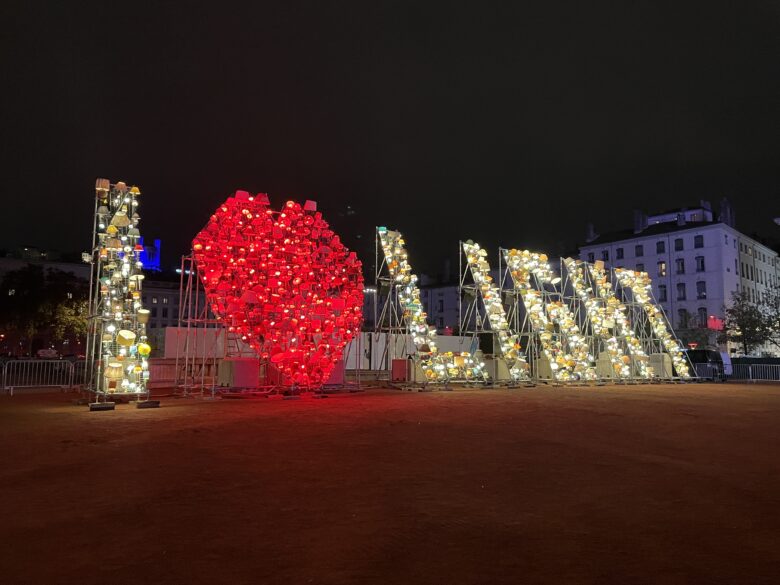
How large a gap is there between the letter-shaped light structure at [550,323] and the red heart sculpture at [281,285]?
8.96m

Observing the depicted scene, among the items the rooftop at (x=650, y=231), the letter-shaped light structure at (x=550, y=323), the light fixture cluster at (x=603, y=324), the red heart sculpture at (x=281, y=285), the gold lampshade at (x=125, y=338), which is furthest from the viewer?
the rooftop at (x=650, y=231)

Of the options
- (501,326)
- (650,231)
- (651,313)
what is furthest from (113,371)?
(650,231)

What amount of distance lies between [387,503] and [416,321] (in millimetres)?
15949

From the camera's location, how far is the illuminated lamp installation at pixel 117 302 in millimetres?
15195

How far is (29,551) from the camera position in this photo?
4.25m

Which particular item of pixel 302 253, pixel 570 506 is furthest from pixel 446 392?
pixel 570 506

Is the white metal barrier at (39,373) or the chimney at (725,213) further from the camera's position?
the chimney at (725,213)

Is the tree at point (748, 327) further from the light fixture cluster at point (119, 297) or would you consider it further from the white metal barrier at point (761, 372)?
the light fixture cluster at point (119, 297)

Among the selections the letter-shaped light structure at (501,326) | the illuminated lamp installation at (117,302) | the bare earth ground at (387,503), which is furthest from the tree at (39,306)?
the bare earth ground at (387,503)

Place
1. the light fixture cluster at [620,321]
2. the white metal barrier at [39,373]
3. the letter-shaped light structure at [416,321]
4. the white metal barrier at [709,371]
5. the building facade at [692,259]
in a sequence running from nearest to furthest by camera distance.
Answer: the white metal barrier at [39,373] → the letter-shaped light structure at [416,321] → the light fixture cluster at [620,321] → the white metal barrier at [709,371] → the building facade at [692,259]

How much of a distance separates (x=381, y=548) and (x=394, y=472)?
258 centimetres

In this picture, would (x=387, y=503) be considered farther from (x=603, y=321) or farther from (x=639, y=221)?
(x=639, y=221)

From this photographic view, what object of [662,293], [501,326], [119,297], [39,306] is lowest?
[501,326]

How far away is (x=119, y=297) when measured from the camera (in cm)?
1582
